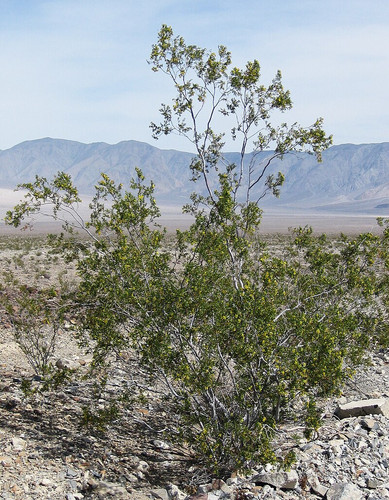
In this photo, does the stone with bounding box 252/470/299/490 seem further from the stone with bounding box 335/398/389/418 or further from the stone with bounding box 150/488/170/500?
the stone with bounding box 335/398/389/418

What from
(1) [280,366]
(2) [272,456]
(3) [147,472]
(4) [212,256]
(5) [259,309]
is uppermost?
(4) [212,256]

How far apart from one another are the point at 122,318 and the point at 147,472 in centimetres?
246

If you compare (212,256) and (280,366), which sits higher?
(212,256)

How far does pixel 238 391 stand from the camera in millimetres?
A: 8102

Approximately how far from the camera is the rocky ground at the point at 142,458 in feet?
24.4

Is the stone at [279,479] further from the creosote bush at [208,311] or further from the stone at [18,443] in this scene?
the stone at [18,443]

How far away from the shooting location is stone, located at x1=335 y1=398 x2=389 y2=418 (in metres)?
9.49

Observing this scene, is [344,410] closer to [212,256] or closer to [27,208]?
[212,256]

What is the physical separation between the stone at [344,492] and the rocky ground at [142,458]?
0.01 m

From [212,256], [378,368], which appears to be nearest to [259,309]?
[212,256]

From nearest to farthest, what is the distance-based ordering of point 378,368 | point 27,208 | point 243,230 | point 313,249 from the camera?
point 27,208, point 243,230, point 313,249, point 378,368

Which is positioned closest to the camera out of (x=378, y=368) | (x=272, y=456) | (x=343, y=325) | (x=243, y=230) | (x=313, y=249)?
(x=272, y=456)

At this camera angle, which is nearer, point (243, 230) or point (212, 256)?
point (212, 256)

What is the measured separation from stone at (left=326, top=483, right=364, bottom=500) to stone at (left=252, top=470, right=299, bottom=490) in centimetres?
50
